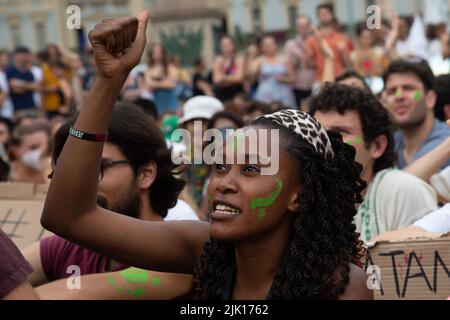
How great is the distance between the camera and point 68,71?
1481 cm

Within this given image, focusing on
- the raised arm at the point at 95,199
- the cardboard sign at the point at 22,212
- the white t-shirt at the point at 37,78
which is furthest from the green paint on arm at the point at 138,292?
the white t-shirt at the point at 37,78

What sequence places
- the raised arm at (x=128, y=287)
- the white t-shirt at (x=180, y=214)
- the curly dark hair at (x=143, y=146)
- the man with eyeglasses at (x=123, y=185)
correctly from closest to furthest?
1. the raised arm at (x=128, y=287)
2. the man with eyeglasses at (x=123, y=185)
3. the curly dark hair at (x=143, y=146)
4. the white t-shirt at (x=180, y=214)

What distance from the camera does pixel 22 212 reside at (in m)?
4.37

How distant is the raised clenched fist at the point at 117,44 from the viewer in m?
2.41

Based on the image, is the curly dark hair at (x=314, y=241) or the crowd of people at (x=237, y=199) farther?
the curly dark hair at (x=314, y=241)

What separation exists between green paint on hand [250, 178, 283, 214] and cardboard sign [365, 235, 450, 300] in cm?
66

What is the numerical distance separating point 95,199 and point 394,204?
79.9 inches

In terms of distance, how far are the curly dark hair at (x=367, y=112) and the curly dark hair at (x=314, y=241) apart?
71.8 inches

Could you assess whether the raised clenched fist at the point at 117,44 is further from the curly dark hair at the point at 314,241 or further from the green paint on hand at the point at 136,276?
the green paint on hand at the point at 136,276

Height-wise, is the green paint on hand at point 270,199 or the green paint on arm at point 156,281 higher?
the green paint on hand at point 270,199
